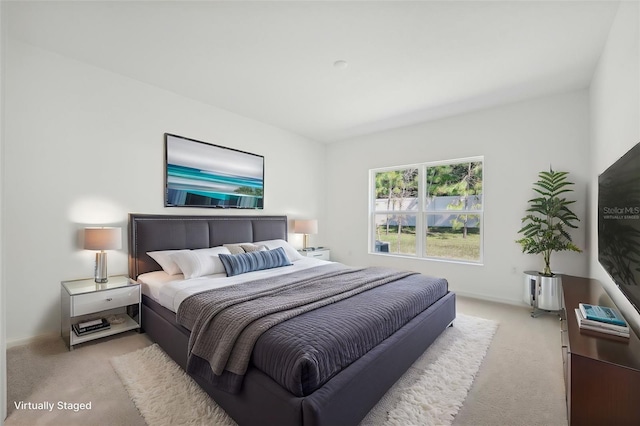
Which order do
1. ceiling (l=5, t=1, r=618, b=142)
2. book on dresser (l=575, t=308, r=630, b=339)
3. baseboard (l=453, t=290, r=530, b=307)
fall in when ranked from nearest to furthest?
book on dresser (l=575, t=308, r=630, b=339)
ceiling (l=5, t=1, r=618, b=142)
baseboard (l=453, t=290, r=530, b=307)

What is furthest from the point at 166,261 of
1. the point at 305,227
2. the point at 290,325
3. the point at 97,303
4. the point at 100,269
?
the point at 305,227

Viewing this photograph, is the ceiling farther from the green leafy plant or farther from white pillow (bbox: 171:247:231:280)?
white pillow (bbox: 171:247:231:280)

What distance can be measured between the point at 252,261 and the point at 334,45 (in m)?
2.32

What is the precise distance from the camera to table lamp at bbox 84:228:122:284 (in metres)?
2.65

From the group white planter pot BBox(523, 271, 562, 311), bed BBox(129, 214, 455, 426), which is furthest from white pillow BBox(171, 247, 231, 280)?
white planter pot BBox(523, 271, 562, 311)

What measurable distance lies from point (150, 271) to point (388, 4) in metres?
3.42

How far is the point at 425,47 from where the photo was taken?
2537 mm

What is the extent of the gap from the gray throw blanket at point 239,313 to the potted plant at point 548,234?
1949 mm

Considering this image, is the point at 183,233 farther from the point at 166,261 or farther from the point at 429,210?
the point at 429,210

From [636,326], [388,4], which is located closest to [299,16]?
[388,4]

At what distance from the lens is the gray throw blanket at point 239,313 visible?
166cm

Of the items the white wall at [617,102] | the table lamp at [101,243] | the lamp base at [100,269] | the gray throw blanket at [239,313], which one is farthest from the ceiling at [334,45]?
the gray throw blanket at [239,313]

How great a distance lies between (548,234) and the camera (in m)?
3.24

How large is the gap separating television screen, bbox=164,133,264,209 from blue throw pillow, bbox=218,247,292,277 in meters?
1.05
